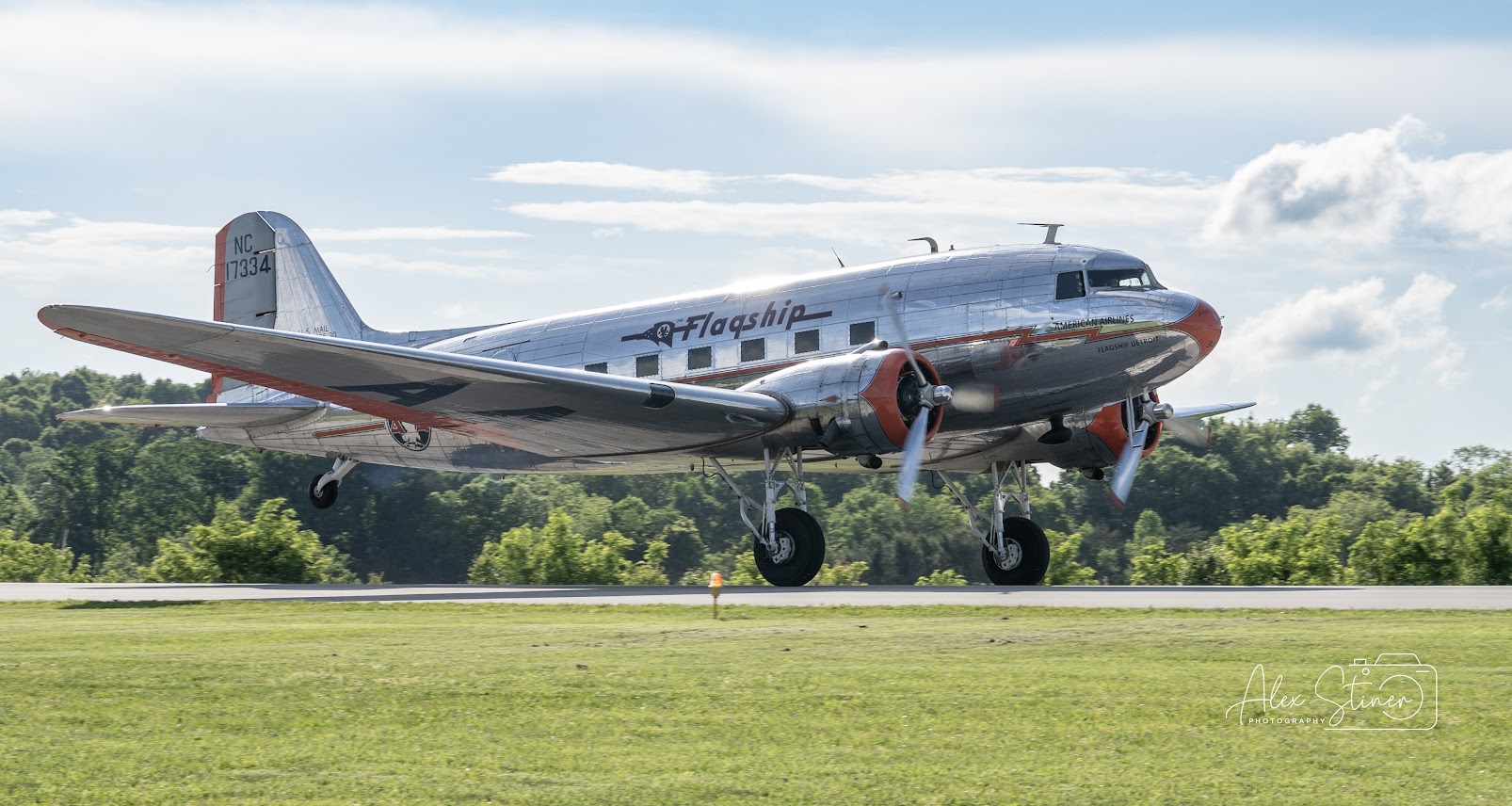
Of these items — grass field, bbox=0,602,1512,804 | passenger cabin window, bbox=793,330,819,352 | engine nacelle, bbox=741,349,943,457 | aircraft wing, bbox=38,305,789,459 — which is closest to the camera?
grass field, bbox=0,602,1512,804

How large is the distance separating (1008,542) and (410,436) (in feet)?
35.2

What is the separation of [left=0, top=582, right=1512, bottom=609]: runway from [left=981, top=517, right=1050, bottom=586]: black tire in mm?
2144

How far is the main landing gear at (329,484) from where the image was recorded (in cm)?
2894

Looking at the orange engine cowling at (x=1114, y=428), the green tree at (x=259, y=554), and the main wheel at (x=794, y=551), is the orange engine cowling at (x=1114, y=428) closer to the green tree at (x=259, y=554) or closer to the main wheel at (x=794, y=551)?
the main wheel at (x=794, y=551)

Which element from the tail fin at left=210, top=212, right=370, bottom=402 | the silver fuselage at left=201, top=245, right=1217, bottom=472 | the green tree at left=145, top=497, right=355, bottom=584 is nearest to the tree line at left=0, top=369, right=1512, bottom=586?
the green tree at left=145, top=497, right=355, bottom=584

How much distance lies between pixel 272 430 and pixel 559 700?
20.7 meters

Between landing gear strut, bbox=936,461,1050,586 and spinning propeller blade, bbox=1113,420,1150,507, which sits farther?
landing gear strut, bbox=936,461,1050,586

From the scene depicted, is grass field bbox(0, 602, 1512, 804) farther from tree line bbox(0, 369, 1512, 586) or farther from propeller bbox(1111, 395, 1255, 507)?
tree line bbox(0, 369, 1512, 586)

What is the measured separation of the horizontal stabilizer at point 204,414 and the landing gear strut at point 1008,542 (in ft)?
40.6

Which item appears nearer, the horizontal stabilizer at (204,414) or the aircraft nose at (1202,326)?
the aircraft nose at (1202,326)

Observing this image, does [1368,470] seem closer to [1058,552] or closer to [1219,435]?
[1219,435]

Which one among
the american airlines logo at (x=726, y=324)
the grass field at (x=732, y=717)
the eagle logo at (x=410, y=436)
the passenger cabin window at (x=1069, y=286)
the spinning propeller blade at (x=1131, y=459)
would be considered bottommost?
the grass field at (x=732, y=717)

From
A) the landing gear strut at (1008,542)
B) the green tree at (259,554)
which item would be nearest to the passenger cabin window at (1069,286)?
the landing gear strut at (1008,542)

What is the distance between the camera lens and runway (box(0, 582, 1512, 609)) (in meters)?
17.1
